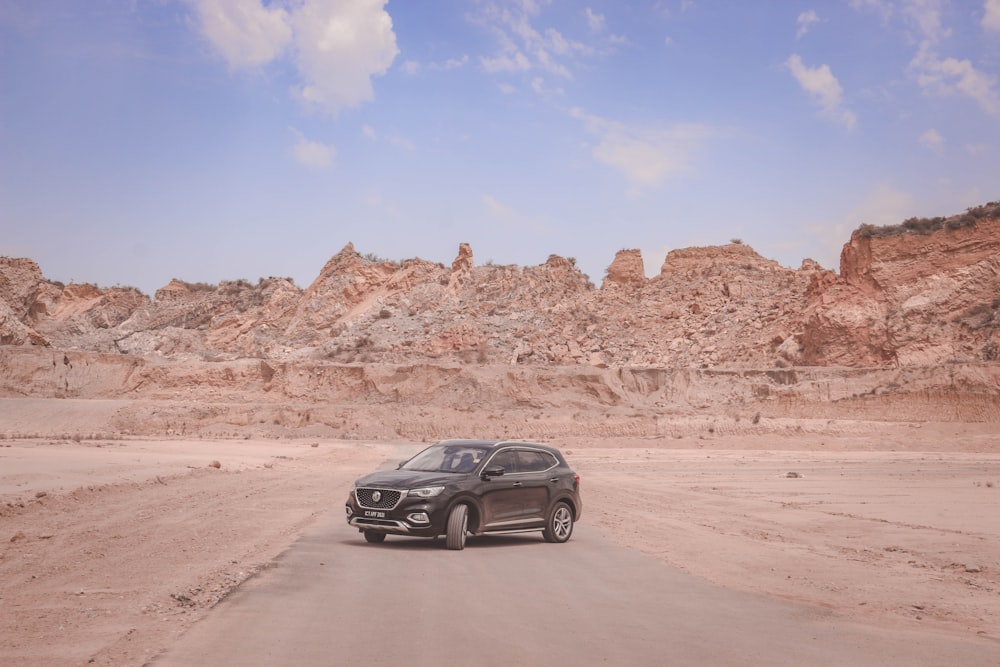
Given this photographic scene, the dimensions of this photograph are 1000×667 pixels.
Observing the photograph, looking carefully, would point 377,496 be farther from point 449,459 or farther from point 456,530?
point 449,459

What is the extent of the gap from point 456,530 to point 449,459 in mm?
1486

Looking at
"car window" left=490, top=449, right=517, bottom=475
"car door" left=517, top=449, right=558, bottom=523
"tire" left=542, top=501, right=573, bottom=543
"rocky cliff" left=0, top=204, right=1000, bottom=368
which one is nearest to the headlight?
"car window" left=490, top=449, right=517, bottom=475

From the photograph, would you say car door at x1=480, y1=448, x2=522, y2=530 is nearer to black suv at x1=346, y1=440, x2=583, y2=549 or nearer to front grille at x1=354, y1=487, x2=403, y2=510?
black suv at x1=346, y1=440, x2=583, y2=549

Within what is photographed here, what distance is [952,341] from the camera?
53656 mm

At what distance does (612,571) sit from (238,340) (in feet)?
230

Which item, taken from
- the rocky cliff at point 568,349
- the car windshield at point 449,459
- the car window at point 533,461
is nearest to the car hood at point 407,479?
the car windshield at point 449,459

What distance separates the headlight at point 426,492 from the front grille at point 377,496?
17cm

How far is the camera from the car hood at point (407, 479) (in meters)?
11.9

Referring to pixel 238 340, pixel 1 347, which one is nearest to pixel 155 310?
pixel 238 340

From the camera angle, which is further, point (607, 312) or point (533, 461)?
point (607, 312)

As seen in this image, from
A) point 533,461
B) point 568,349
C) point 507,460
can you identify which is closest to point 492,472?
point 507,460

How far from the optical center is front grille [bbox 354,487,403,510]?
11.8 metres

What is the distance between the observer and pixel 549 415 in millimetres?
52219

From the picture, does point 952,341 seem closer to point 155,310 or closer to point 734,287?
point 734,287
